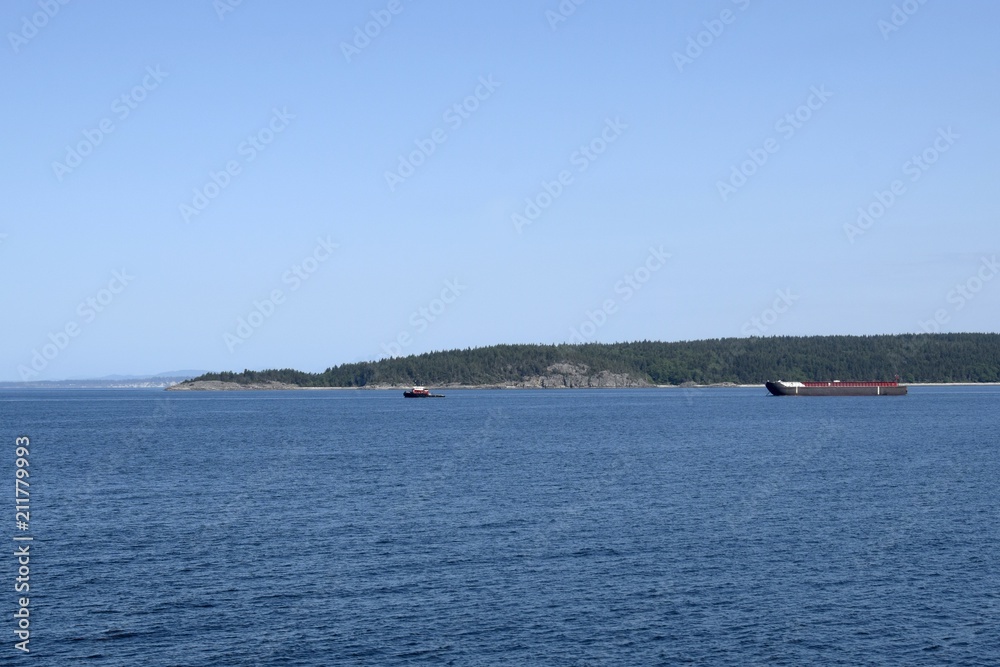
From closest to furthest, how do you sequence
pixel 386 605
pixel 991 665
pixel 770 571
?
pixel 991 665 < pixel 386 605 < pixel 770 571

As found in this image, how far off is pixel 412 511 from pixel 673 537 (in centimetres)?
1838

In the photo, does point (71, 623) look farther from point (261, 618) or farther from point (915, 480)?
Answer: point (915, 480)

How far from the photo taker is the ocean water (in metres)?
36.5

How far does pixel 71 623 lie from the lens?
38.8m

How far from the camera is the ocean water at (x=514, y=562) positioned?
36.5 metres

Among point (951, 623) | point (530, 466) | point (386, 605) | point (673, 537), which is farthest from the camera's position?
point (530, 466)

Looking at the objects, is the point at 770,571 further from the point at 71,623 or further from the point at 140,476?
the point at 140,476

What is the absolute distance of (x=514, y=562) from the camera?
161 ft

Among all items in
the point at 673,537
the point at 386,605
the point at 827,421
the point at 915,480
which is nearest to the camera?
the point at 386,605

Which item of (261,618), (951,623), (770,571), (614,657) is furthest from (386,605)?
(951,623)

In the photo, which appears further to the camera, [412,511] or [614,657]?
[412,511]

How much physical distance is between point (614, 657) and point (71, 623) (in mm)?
21462

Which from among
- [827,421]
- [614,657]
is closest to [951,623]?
[614,657]

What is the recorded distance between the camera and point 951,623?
38.4 metres
